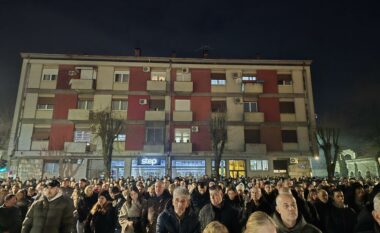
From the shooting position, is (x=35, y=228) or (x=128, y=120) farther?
(x=128, y=120)

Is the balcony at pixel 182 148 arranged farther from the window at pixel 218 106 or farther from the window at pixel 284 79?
the window at pixel 284 79

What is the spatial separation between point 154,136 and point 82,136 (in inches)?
299

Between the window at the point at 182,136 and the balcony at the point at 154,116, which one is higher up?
the balcony at the point at 154,116

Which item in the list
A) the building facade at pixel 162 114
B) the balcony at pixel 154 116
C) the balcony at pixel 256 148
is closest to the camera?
the building facade at pixel 162 114

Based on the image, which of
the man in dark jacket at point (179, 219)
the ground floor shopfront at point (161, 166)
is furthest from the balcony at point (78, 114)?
the man in dark jacket at point (179, 219)

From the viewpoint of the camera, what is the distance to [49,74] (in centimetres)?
2922

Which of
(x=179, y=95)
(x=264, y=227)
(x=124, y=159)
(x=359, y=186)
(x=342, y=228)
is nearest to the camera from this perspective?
(x=264, y=227)

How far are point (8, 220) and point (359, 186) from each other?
8.14 m

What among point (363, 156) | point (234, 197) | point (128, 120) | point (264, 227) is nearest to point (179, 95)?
point (128, 120)

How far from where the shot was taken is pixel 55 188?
18.6 ft

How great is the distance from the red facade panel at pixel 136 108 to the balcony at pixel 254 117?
11.1 metres

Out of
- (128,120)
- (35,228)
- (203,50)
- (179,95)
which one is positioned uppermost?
(203,50)

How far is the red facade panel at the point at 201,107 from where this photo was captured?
2931 centimetres

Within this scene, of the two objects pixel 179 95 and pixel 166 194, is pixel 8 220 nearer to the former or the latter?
pixel 166 194
